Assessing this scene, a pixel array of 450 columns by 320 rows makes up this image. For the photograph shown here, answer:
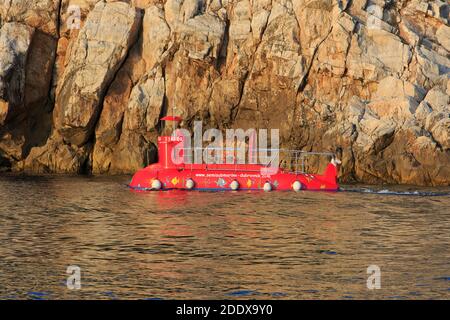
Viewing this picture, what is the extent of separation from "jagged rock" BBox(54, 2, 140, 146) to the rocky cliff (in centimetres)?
10

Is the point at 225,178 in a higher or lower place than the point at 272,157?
lower

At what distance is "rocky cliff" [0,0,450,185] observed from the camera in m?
57.8

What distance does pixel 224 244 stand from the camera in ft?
96.2

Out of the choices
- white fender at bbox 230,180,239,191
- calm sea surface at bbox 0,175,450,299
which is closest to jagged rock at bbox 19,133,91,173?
calm sea surface at bbox 0,175,450,299

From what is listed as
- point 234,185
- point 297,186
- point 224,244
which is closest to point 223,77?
point 234,185

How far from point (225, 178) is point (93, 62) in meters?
18.7

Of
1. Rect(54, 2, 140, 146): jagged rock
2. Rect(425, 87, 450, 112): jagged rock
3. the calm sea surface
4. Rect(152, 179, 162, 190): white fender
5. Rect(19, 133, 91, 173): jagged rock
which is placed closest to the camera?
the calm sea surface

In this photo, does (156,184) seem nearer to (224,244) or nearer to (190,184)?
(190,184)

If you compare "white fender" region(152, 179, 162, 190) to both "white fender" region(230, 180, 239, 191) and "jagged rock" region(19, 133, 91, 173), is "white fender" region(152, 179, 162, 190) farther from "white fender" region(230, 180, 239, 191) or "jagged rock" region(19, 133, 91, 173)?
"jagged rock" region(19, 133, 91, 173)

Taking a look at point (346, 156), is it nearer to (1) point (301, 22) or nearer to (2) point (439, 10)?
(1) point (301, 22)

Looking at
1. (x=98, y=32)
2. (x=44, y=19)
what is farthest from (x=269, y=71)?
(x=44, y=19)

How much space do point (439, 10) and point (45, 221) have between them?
45057 millimetres

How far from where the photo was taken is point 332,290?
70.8 feet
